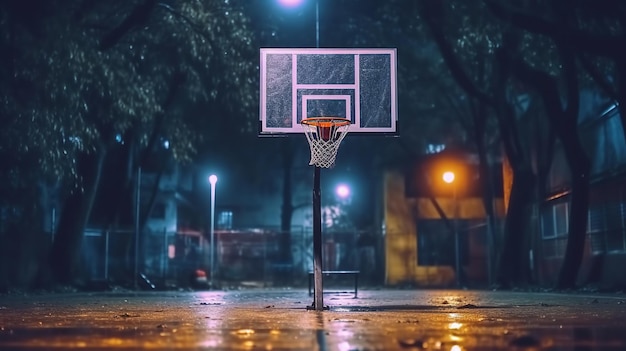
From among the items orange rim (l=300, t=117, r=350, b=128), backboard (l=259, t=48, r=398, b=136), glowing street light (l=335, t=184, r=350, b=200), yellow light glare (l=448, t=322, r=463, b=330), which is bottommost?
yellow light glare (l=448, t=322, r=463, b=330)

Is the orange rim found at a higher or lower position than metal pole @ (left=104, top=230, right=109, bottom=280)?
higher

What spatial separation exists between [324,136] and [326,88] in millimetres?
808

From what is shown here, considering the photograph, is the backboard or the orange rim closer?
the orange rim

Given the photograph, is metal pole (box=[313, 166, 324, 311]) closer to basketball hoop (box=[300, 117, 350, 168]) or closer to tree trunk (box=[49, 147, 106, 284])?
basketball hoop (box=[300, 117, 350, 168])

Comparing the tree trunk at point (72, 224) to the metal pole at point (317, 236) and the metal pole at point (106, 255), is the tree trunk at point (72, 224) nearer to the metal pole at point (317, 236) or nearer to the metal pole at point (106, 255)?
the metal pole at point (106, 255)

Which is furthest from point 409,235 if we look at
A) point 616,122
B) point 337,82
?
point 337,82

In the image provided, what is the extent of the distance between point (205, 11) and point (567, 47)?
9.90 metres

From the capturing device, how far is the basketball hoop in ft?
43.2

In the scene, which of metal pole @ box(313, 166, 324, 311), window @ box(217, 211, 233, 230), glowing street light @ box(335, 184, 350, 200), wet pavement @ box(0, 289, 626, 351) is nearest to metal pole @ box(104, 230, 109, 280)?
glowing street light @ box(335, 184, 350, 200)

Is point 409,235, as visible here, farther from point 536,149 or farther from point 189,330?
point 189,330

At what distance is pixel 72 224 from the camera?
27.2 meters

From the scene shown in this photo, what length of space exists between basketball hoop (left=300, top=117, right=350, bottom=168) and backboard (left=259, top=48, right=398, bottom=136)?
0.14 m

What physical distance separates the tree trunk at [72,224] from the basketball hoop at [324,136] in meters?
15.5

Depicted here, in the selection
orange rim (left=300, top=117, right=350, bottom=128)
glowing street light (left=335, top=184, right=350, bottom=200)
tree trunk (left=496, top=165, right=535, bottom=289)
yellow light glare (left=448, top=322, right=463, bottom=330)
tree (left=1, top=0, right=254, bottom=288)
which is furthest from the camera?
glowing street light (left=335, top=184, right=350, bottom=200)
